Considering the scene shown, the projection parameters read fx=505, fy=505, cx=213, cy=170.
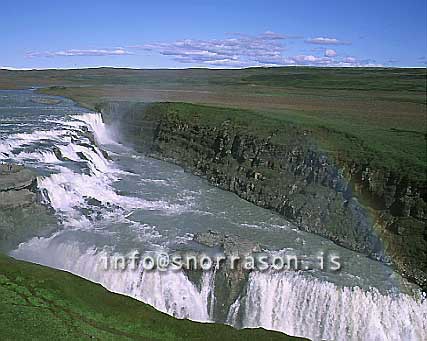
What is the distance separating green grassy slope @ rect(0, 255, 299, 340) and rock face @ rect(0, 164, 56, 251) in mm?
6086

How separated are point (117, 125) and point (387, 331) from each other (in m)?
33.1

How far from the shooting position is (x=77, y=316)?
10969mm

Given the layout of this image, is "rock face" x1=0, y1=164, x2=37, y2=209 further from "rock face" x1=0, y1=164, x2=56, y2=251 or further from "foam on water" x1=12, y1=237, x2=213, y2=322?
"foam on water" x1=12, y1=237, x2=213, y2=322

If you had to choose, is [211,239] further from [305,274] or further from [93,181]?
[93,181]

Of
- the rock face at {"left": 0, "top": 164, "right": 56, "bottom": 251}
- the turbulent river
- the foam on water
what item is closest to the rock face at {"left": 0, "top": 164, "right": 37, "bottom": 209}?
the rock face at {"left": 0, "top": 164, "right": 56, "bottom": 251}

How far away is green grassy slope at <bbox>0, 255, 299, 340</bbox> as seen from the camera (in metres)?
10.4

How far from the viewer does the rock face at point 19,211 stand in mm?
18484

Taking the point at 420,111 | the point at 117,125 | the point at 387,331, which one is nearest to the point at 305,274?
the point at 387,331

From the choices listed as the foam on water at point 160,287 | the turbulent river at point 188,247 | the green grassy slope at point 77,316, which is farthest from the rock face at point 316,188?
the green grassy slope at point 77,316

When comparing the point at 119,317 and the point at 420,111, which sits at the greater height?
the point at 420,111

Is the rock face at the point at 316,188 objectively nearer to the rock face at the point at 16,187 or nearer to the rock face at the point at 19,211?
the rock face at the point at 19,211

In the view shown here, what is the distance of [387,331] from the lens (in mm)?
15258

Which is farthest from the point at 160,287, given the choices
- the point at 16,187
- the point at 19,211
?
the point at 16,187

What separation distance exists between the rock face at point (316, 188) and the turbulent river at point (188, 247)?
2.49 ft
